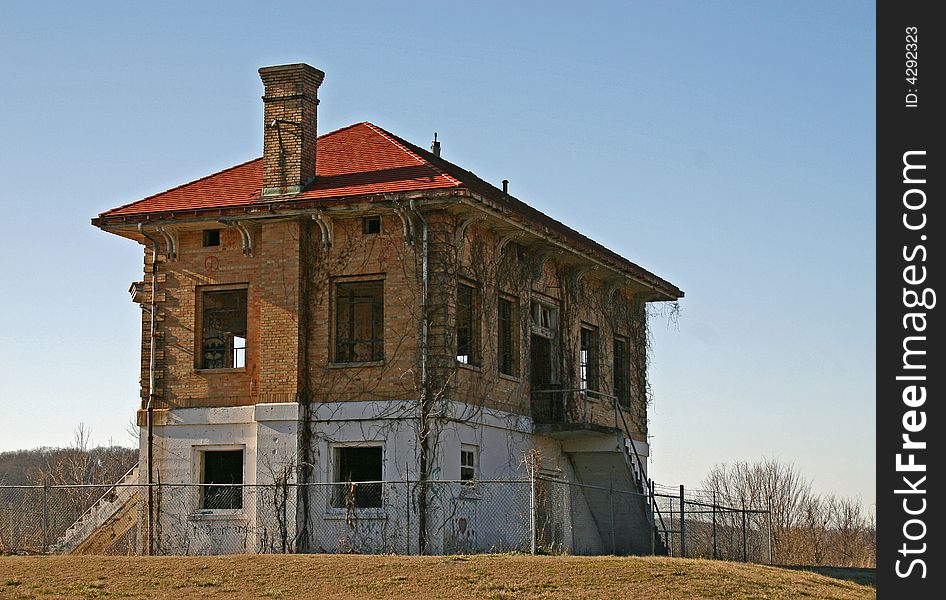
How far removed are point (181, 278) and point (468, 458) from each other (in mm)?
6978

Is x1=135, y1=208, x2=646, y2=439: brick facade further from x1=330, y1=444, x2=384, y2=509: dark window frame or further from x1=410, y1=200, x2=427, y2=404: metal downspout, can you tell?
x1=330, y1=444, x2=384, y2=509: dark window frame

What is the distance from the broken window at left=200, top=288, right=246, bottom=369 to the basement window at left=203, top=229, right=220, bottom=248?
0.98 m

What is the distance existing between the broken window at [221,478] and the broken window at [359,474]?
2.01 m

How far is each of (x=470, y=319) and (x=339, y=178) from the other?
391cm

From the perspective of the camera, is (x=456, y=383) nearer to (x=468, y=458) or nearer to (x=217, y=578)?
(x=468, y=458)

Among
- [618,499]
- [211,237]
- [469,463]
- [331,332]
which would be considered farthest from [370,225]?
[618,499]

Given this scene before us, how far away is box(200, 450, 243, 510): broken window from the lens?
27922 mm

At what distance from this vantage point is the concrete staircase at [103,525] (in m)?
28.3

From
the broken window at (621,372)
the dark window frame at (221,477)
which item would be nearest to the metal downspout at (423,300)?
the dark window frame at (221,477)

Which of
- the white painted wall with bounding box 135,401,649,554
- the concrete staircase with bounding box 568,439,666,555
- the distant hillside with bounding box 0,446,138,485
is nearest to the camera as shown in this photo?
the white painted wall with bounding box 135,401,649,554

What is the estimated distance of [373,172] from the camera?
1139 inches

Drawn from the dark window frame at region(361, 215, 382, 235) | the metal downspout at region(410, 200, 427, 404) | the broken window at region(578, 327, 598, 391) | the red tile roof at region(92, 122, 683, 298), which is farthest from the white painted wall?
the broken window at region(578, 327, 598, 391)
